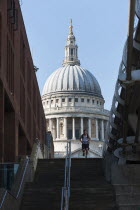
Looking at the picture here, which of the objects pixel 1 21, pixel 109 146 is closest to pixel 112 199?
pixel 1 21

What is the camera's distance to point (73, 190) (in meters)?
18.3

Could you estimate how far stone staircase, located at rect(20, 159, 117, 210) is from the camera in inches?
672

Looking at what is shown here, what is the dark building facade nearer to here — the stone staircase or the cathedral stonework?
the stone staircase

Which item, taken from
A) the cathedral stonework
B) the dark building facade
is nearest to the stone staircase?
the dark building facade

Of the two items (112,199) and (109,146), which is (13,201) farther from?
(109,146)

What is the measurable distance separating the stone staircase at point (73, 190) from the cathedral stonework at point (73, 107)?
90.6 meters

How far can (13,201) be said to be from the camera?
16.2m

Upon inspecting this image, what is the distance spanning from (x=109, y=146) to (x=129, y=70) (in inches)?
725

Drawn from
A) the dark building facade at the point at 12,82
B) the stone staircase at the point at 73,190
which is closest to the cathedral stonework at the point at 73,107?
the dark building facade at the point at 12,82

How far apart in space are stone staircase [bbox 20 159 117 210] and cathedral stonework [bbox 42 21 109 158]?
297ft

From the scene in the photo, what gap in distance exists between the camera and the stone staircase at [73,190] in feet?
56.0

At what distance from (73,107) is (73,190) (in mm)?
108886

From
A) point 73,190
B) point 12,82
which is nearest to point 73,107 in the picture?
point 12,82

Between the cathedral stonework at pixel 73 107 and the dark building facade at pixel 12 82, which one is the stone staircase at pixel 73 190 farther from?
the cathedral stonework at pixel 73 107
